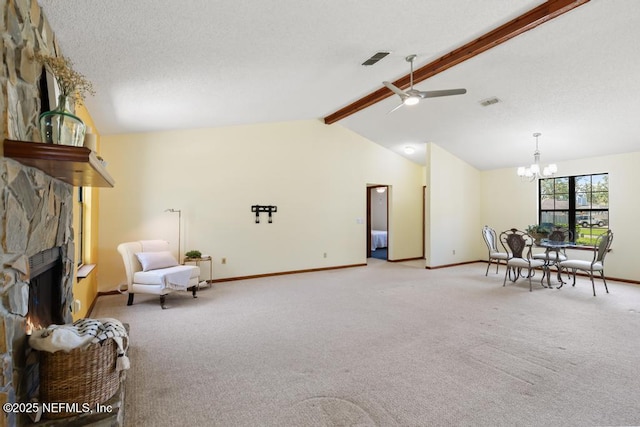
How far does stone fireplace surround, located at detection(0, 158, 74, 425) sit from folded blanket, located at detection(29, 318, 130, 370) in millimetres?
78

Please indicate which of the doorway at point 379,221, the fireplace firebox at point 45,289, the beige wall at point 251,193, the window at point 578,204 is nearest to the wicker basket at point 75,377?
the fireplace firebox at point 45,289

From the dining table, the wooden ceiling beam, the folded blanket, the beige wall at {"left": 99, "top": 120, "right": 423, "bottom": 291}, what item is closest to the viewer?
the folded blanket

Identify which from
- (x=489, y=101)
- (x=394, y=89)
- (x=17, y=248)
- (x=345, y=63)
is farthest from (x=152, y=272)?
(x=489, y=101)

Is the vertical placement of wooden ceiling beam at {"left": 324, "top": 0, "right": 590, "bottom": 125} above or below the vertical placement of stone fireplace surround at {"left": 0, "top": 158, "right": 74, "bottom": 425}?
above

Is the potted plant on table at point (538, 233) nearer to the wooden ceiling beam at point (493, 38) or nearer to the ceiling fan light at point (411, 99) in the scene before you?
the wooden ceiling beam at point (493, 38)

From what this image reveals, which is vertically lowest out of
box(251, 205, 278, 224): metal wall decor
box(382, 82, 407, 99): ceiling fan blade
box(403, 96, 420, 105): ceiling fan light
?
box(251, 205, 278, 224): metal wall decor

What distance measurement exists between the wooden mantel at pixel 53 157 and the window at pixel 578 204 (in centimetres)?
714

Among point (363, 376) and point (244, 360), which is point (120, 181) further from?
point (363, 376)

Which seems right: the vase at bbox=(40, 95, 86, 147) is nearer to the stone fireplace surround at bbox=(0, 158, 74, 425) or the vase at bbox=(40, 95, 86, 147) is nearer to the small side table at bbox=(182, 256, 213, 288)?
the stone fireplace surround at bbox=(0, 158, 74, 425)

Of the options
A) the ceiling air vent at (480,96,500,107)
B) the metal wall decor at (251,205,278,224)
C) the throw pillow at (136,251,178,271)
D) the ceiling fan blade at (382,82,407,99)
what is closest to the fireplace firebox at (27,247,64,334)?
the throw pillow at (136,251,178,271)

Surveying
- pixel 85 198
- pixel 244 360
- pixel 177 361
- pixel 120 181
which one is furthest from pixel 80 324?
pixel 120 181

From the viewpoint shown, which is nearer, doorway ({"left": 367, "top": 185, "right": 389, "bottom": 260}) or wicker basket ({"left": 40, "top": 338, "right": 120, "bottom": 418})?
wicker basket ({"left": 40, "top": 338, "right": 120, "bottom": 418})

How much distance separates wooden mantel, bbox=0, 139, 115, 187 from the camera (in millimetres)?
1556

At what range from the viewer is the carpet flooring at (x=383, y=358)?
217 centimetres
